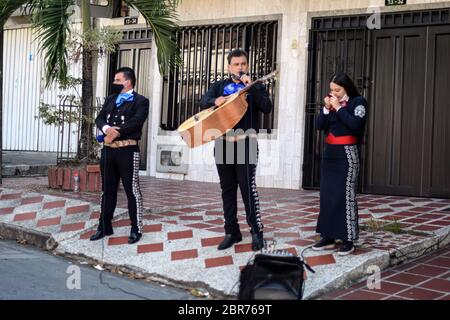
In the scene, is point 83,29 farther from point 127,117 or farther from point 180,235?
point 180,235

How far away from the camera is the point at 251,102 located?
503 cm

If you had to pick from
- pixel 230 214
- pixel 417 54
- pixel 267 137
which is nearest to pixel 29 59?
pixel 267 137

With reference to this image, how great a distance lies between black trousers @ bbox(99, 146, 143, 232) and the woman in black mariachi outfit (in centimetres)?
186

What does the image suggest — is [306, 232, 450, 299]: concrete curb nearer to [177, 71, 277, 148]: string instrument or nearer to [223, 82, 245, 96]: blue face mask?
[177, 71, 277, 148]: string instrument

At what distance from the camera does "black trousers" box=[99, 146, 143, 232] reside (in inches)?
222

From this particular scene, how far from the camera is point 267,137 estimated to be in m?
10.0

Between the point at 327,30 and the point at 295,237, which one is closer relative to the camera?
the point at 295,237

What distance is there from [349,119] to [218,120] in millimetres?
1146

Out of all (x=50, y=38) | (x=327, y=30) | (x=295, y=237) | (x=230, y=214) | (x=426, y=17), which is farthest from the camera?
(x=327, y=30)

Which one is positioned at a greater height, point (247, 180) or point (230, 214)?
point (247, 180)

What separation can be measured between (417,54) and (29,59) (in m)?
9.35
